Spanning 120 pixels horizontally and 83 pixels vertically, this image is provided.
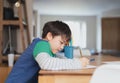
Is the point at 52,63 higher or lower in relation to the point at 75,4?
lower

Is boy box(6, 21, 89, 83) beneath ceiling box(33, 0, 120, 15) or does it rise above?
beneath

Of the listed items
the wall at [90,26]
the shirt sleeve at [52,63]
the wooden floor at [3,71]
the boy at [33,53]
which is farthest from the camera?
the wall at [90,26]

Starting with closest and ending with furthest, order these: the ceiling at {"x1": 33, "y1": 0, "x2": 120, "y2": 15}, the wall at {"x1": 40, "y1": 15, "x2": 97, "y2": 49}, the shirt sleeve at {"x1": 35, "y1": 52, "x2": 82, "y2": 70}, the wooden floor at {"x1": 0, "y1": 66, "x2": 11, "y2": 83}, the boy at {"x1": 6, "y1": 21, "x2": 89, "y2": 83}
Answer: the shirt sleeve at {"x1": 35, "y1": 52, "x2": 82, "y2": 70}, the boy at {"x1": 6, "y1": 21, "x2": 89, "y2": 83}, the wooden floor at {"x1": 0, "y1": 66, "x2": 11, "y2": 83}, the ceiling at {"x1": 33, "y1": 0, "x2": 120, "y2": 15}, the wall at {"x1": 40, "y1": 15, "x2": 97, "y2": 49}

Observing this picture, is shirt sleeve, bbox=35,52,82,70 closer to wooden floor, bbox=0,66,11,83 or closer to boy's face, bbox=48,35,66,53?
boy's face, bbox=48,35,66,53

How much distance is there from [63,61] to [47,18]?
9.75 m

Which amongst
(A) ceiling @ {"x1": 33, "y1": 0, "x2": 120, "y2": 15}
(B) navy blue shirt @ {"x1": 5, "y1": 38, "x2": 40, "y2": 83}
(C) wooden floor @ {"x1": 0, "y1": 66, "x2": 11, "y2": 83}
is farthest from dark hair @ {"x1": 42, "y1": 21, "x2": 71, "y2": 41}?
(A) ceiling @ {"x1": 33, "y1": 0, "x2": 120, "y2": 15}

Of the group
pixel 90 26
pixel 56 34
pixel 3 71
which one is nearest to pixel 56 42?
pixel 56 34

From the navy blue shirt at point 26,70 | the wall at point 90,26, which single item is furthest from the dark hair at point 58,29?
the wall at point 90,26

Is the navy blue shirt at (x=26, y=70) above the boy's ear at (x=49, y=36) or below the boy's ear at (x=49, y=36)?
below

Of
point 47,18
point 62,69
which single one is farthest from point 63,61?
point 47,18

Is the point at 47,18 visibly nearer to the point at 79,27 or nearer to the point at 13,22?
the point at 79,27

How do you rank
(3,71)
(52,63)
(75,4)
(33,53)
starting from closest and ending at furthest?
(52,63), (33,53), (3,71), (75,4)

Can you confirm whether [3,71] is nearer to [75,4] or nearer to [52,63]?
[52,63]

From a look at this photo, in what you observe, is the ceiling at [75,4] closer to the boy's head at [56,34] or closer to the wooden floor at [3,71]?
the wooden floor at [3,71]
